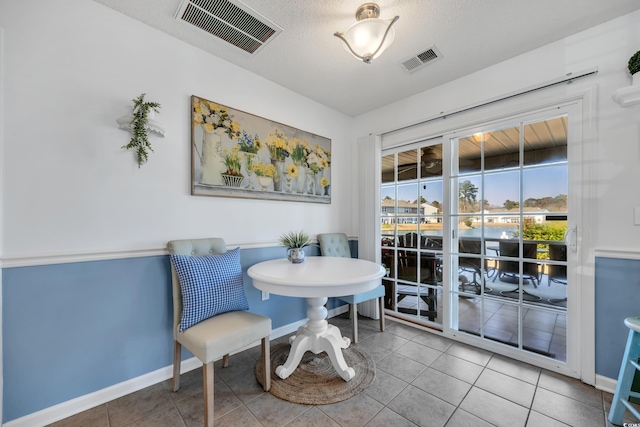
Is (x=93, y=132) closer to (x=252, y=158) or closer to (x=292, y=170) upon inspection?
(x=252, y=158)

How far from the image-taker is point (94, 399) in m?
1.54

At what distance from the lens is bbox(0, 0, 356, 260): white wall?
1.38 meters

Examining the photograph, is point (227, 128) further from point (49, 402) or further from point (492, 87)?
point (492, 87)

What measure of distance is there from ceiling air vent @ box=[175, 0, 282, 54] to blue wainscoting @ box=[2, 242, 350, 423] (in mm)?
1699

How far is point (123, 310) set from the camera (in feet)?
5.42

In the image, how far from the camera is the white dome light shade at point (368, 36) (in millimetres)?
1465

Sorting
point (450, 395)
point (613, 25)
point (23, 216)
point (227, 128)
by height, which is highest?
point (613, 25)

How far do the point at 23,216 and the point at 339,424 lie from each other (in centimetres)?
213

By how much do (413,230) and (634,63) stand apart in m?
1.92

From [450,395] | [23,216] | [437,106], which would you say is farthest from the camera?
[437,106]

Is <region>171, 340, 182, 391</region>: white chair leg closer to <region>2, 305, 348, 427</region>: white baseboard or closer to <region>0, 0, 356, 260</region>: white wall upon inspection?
<region>2, 305, 348, 427</region>: white baseboard

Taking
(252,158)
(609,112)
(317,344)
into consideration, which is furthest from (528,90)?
(317,344)

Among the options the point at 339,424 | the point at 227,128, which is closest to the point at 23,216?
the point at 227,128

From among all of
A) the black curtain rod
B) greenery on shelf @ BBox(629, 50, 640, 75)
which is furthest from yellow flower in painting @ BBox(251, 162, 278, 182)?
greenery on shelf @ BBox(629, 50, 640, 75)
